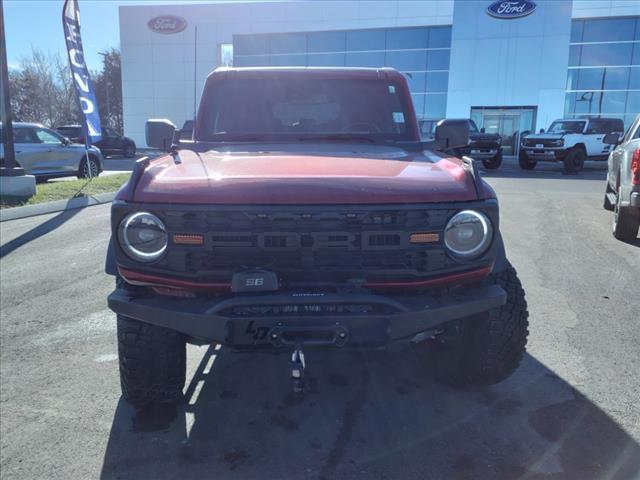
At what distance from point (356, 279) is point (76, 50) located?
457 inches

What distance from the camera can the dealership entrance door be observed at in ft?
91.7

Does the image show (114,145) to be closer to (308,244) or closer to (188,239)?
(188,239)

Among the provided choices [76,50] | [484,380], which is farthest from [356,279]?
[76,50]

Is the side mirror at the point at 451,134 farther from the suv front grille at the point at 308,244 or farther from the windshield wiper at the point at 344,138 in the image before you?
the suv front grille at the point at 308,244

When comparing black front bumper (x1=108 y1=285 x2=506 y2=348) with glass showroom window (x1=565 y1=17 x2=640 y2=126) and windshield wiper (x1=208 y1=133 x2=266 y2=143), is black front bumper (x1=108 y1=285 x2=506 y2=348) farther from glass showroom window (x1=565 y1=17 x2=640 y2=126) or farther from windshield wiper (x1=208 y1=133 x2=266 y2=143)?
glass showroom window (x1=565 y1=17 x2=640 y2=126)

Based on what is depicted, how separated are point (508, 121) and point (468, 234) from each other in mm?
28229

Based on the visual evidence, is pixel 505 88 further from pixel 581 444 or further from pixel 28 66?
pixel 28 66

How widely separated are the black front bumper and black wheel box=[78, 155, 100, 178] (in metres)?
13.0

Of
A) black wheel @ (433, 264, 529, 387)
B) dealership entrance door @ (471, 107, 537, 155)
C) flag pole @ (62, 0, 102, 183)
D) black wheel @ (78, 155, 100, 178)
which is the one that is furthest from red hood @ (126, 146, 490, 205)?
dealership entrance door @ (471, 107, 537, 155)

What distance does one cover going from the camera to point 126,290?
2.60 metres

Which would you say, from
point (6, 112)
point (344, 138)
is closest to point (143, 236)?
point (344, 138)

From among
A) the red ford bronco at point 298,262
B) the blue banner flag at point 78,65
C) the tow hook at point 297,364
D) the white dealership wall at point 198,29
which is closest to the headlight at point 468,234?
the red ford bronco at point 298,262

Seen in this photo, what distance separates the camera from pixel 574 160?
18.6 m

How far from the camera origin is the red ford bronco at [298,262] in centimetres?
235
